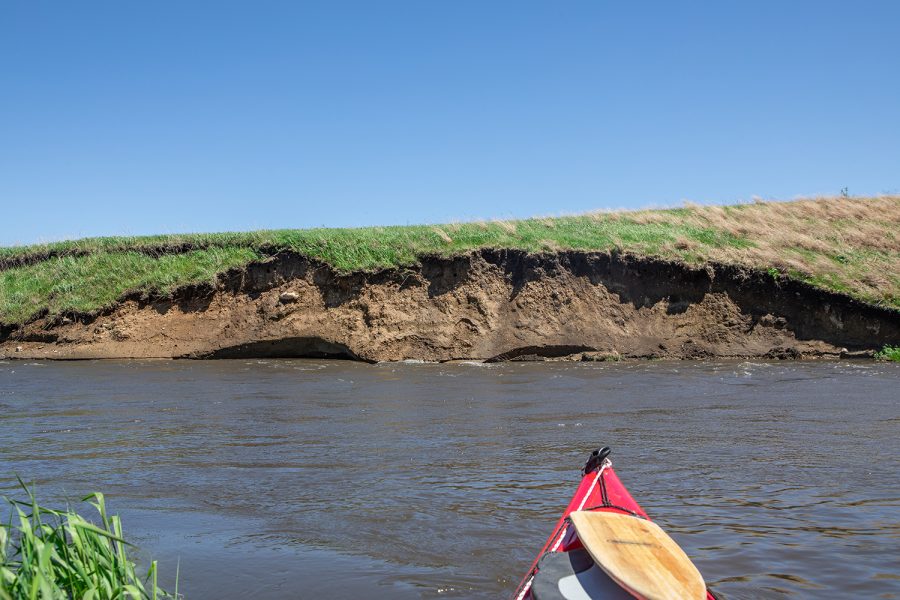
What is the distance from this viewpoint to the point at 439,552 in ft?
18.8

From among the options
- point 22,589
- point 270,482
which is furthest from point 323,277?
point 22,589

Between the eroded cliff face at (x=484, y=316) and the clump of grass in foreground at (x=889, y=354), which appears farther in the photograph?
the eroded cliff face at (x=484, y=316)

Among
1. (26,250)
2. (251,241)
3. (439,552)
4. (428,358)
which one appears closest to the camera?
(439,552)

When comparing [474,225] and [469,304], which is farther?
[474,225]

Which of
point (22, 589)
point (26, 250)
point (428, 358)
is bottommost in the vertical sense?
point (428, 358)

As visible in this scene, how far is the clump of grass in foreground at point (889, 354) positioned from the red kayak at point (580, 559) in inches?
603

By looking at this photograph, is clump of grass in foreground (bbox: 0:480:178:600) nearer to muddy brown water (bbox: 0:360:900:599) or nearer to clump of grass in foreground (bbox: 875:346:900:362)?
muddy brown water (bbox: 0:360:900:599)

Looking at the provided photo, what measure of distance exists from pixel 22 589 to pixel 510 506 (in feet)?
13.8

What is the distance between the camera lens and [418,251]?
778 inches

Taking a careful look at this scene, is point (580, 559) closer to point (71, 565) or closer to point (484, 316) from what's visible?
point (71, 565)

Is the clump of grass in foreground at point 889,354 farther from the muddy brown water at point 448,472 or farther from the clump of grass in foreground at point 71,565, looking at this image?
the clump of grass in foreground at point 71,565

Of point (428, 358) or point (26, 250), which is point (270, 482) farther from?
point (26, 250)

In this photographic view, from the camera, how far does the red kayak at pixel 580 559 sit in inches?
160

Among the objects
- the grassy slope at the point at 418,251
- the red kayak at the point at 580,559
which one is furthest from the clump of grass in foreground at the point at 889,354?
the red kayak at the point at 580,559
